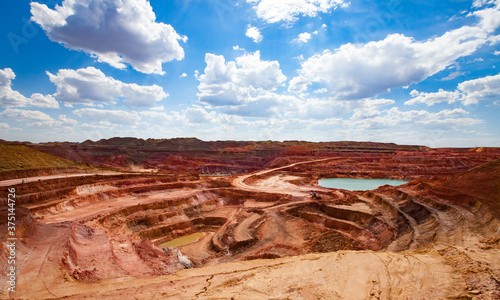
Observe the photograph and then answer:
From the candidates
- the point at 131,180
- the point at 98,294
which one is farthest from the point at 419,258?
the point at 131,180

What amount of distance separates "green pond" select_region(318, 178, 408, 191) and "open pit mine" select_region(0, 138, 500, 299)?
8026mm

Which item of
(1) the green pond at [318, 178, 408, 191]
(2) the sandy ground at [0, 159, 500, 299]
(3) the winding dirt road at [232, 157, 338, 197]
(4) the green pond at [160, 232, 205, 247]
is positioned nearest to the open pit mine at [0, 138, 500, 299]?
(2) the sandy ground at [0, 159, 500, 299]

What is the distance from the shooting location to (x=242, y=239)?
893 inches

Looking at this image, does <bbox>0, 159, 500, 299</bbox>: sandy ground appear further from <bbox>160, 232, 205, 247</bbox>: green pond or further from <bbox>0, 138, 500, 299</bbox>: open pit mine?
<bbox>160, 232, 205, 247</bbox>: green pond

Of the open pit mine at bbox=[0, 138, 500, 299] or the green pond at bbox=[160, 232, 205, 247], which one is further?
the green pond at bbox=[160, 232, 205, 247]

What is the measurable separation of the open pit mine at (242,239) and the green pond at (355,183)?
8.03 meters

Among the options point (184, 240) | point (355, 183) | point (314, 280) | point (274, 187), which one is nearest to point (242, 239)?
point (184, 240)

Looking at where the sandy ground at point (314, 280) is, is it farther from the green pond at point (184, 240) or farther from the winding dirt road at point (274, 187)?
the winding dirt road at point (274, 187)

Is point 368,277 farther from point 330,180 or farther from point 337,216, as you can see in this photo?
→ point 330,180

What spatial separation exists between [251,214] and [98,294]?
72.4 ft

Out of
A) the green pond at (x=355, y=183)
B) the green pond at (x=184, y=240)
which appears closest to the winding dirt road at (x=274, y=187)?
the green pond at (x=355, y=183)

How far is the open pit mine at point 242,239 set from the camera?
9.20 meters

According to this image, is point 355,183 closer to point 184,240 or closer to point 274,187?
point 274,187

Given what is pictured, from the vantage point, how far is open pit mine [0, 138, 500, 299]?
30.2ft
